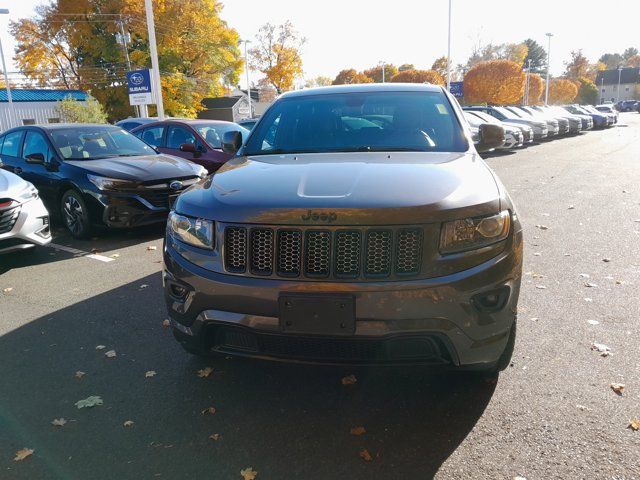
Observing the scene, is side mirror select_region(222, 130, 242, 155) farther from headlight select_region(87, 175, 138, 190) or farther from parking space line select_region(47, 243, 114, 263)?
headlight select_region(87, 175, 138, 190)

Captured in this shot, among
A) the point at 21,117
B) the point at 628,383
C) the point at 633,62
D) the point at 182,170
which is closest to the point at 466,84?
the point at 21,117

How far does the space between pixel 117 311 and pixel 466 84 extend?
53523mm

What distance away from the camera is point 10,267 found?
6.00 metres

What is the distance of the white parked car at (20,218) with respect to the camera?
18.1 ft

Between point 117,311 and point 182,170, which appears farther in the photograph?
point 182,170

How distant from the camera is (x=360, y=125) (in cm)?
390

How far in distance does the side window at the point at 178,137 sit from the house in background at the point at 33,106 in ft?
96.4

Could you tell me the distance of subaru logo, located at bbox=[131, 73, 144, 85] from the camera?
18156mm

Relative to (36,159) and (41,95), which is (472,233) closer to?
(36,159)

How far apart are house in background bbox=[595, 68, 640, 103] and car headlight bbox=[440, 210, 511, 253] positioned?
5170 inches

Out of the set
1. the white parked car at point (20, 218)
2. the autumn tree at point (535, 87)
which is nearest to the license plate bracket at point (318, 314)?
the white parked car at point (20, 218)

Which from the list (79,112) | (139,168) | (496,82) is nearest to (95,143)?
(139,168)

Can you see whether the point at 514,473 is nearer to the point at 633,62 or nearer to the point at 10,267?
the point at 10,267

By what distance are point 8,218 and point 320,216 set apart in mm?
4540
